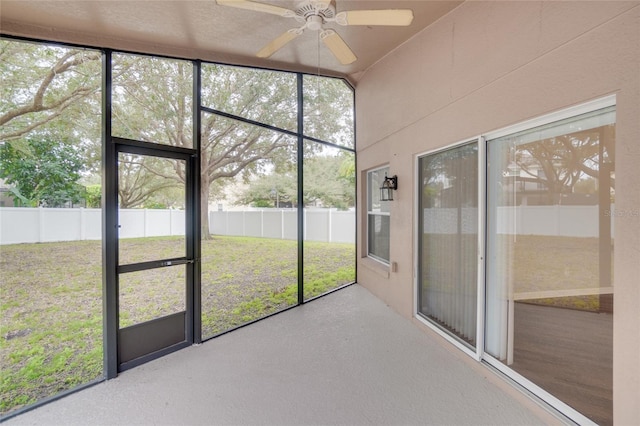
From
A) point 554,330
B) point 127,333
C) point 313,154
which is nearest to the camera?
point 554,330

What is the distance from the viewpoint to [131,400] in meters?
2.04

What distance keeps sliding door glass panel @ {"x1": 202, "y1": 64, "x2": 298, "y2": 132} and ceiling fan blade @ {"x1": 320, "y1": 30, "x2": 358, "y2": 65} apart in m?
1.69

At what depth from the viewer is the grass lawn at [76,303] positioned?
2469 mm

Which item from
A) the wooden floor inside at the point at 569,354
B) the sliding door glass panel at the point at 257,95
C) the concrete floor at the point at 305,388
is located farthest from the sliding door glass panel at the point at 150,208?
the wooden floor inside at the point at 569,354

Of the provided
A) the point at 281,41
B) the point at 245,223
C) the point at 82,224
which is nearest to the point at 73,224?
the point at 82,224

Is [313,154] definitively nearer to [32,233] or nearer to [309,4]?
[309,4]

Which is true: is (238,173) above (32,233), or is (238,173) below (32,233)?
above

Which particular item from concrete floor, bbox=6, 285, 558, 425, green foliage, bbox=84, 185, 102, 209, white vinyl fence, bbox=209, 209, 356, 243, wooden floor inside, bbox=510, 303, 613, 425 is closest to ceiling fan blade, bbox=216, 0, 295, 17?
green foliage, bbox=84, 185, 102, 209

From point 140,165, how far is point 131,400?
74.0 inches

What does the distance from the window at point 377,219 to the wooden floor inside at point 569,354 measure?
224 cm

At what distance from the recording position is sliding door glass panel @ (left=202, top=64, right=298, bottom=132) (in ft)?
12.0

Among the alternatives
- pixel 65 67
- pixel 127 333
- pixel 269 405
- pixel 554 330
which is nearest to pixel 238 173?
pixel 65 67

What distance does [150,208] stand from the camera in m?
2.66

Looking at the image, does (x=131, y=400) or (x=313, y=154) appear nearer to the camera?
(x=131, y=400)
